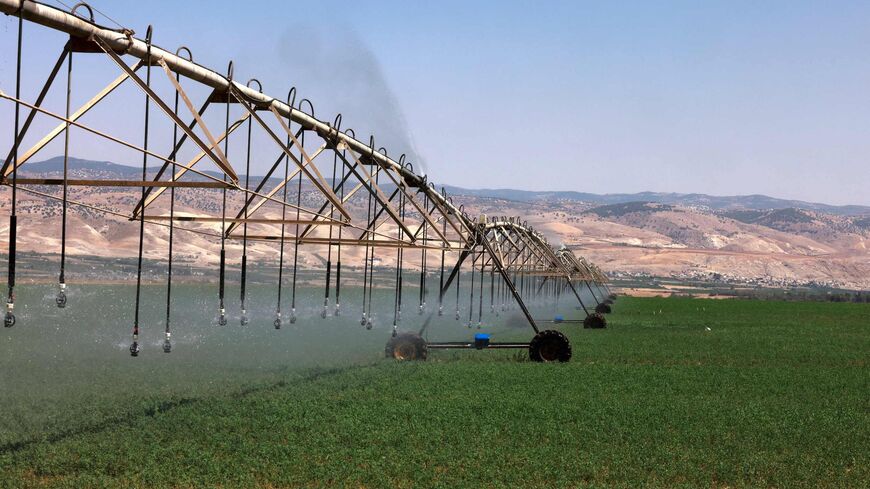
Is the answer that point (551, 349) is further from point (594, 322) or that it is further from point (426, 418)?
point (594, 322)

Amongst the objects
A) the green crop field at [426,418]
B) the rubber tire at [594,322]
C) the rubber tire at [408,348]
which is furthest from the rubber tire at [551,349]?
the rubber tire at [594,322]

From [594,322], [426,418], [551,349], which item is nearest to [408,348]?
[551,349]

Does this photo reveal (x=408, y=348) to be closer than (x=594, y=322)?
Yes

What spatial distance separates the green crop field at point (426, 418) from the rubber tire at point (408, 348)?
101cm

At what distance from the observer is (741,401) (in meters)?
25.9

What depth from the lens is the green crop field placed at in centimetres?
1675

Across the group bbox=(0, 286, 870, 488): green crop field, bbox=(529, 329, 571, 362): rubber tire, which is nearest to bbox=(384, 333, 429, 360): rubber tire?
bbox=(0, 286, 870, 488): green crop field

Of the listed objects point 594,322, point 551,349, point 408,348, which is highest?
point 551,349

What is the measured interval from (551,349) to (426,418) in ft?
43.6

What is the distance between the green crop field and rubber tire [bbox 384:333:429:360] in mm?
1012

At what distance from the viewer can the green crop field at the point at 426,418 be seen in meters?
16.8

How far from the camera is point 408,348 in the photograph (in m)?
34.0

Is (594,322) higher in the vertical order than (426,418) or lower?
lower

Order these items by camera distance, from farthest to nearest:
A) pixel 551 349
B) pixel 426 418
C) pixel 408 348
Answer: pixel 551 349 < pixel 408 348 < pixel 426 418
